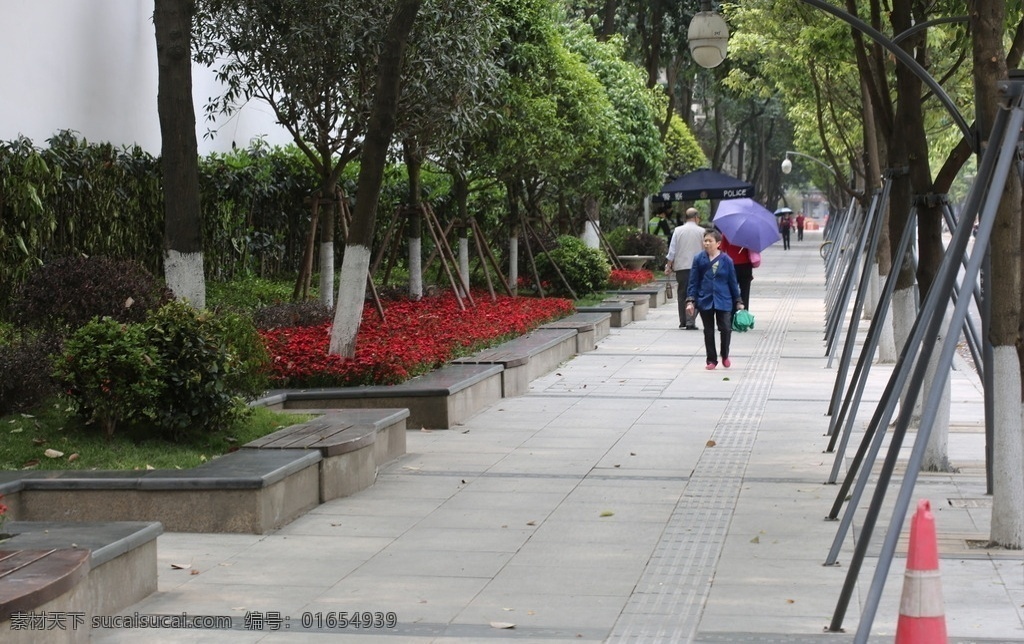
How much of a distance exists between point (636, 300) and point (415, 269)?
6.17 m

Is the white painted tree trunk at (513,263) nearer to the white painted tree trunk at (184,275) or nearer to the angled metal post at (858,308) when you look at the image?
the white painted tree trunk at (184,275)

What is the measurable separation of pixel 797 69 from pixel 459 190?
22.3ft

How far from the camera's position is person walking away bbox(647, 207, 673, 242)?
38431 millimetres

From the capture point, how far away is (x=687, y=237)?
21641 millimetres

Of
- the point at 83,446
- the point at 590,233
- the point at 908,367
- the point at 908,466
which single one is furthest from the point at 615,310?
the point at 908,466

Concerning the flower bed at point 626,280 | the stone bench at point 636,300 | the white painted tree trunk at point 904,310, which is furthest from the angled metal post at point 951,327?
the flower bed at point 626,280

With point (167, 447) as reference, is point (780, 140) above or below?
above

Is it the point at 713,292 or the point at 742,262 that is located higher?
the point at 742,262

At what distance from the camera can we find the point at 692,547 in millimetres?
7543

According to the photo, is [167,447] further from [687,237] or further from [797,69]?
[797,69]

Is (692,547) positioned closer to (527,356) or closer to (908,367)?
(908,367)

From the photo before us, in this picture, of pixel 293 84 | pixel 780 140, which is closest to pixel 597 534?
pixel 293 84

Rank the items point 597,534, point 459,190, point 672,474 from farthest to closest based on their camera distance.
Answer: point 459,190, point 672,474, point 597,534

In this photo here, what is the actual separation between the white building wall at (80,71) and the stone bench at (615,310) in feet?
24.3
